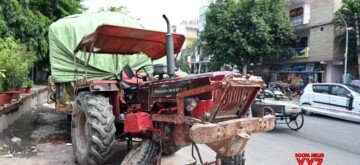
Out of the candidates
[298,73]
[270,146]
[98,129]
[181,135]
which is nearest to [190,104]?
[181,135]

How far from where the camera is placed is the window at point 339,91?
1638cm

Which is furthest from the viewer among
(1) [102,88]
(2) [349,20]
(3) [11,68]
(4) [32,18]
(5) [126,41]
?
(2) [349,20]

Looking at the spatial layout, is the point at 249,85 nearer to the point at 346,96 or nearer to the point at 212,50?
the point at 346,96

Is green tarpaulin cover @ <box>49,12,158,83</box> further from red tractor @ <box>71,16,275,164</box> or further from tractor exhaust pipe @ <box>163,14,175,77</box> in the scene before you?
tractor exhaust pipe @ <box>163,14,175,77</box>

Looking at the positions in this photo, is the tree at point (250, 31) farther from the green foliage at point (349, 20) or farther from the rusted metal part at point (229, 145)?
the rusted metal part at point (229, 145)

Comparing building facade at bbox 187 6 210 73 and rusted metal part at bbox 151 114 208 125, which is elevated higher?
building facade at bbox 187 6 210 73

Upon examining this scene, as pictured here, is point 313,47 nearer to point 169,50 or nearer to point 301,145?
point 301,145

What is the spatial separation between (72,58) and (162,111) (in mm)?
5248

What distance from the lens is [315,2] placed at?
30328 mm

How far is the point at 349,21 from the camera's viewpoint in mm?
26234

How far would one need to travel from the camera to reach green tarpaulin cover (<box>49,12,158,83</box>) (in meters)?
9.97

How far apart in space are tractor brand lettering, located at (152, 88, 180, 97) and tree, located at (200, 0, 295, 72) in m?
A: 23.9

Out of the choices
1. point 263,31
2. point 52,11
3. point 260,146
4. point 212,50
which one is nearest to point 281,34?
point 263,31

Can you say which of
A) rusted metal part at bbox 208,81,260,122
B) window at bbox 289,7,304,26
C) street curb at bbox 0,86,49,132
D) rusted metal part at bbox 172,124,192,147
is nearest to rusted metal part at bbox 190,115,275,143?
rusted metal part at bbox 208,81,260,122
